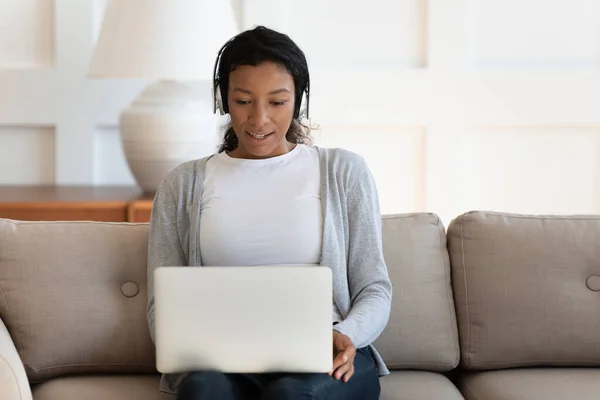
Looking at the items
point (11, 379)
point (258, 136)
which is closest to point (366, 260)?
point (258, 136)

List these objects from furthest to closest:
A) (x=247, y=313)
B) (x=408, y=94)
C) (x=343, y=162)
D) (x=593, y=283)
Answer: (x=408, y=94), (x=593, y=283), (x=343, y=162), (x=247, y=313)

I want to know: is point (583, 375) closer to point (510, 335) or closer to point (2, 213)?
point (510, 335)

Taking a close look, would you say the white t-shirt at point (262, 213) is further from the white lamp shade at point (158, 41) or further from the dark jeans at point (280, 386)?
the white lamp shade at point (158, 41)

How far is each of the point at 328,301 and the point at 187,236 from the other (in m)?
0.50

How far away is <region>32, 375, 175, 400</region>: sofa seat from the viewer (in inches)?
73.9

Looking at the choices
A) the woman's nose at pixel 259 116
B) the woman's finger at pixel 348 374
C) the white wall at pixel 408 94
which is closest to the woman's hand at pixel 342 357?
the woman's finger at pixel 348 374

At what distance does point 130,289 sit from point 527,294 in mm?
820

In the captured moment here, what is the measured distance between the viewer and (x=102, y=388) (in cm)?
192

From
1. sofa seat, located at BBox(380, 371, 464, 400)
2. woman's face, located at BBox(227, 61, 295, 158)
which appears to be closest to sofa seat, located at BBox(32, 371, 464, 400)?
sofa seat, located at BBox(380, 371, 464, 400)

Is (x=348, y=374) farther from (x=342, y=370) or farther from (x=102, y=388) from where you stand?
(x=102, y=388)

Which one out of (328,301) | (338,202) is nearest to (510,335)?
(338,202)

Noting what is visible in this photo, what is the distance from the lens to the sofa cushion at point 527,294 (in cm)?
206

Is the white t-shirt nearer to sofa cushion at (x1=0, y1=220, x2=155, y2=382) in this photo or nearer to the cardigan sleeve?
→ the cardigan sleeve

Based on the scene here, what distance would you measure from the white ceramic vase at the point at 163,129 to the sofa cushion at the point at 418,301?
84cm
